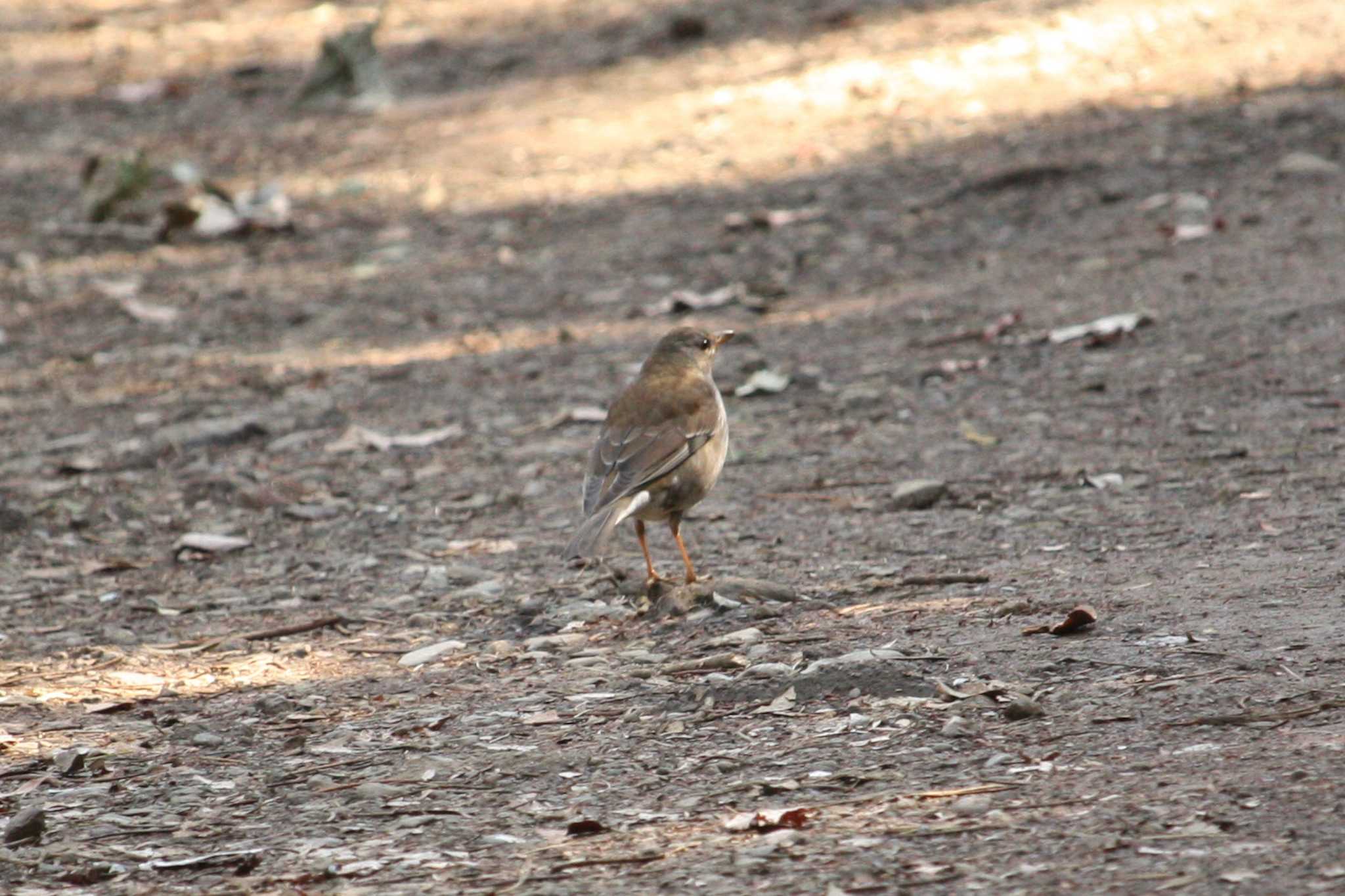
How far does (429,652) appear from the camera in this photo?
207 inches

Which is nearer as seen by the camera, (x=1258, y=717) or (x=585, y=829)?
(x=585, y=829)

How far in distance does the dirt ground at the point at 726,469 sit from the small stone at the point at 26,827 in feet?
0.12

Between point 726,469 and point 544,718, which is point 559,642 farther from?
point 726,469

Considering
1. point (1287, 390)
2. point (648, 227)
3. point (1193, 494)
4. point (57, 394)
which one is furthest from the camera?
point (648, 227)

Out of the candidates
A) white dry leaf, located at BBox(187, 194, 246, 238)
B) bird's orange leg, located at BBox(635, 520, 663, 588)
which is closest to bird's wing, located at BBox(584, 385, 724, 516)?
bird's orange leg, located at BBox(635, 520, 663, 588)

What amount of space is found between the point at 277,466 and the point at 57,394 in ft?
6.77

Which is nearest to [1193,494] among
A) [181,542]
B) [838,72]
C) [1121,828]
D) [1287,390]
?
[1287,390]

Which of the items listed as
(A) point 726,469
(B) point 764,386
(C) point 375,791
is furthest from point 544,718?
(B) point 764,386

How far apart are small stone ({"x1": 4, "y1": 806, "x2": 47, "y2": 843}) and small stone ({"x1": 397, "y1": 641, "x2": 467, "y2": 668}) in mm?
1364

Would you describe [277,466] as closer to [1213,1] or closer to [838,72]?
[838,72]

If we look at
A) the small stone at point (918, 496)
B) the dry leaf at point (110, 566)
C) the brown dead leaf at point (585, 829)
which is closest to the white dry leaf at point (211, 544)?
the dry leaf at point (110, 566)

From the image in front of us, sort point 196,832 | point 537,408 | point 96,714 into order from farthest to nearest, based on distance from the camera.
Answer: point 537,408
point 96,714
point 196,832

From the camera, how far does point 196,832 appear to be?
157 inches

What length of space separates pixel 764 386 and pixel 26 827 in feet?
15.3
